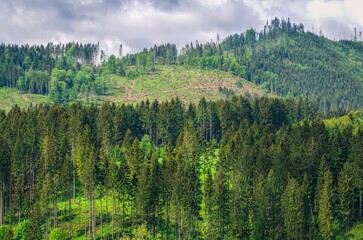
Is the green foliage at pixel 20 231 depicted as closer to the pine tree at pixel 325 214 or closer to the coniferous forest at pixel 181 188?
the coniferous forest at pixel 181 188

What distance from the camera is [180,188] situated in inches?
3452

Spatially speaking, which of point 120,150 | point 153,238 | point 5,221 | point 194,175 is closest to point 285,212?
point 194,175

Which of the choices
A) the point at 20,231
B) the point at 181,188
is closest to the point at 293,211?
the point at 181,188

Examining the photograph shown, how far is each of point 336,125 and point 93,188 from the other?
88115mm

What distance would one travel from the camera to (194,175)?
92250 mm

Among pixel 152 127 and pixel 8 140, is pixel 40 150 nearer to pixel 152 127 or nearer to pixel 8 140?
pixel 8 140

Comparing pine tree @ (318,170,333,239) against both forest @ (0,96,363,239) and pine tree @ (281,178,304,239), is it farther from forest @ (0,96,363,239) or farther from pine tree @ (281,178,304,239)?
pine tree @ (281,178,304,239)

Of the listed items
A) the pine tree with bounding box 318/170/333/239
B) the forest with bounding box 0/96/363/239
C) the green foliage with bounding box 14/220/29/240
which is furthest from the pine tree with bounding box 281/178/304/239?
the green foliage with bounding box 14/220/29/240

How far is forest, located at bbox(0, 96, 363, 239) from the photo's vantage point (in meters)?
85.9

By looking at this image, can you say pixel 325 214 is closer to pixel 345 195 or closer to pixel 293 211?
pixel 293 211

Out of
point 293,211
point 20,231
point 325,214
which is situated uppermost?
point 293,211

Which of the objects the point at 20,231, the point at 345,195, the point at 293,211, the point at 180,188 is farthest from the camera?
the point at 20,231

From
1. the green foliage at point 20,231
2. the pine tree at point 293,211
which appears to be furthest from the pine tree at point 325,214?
the green foliage at point 20,231

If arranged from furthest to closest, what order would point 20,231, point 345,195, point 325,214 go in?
point 20,231 → point 345,195 → point 325,214
